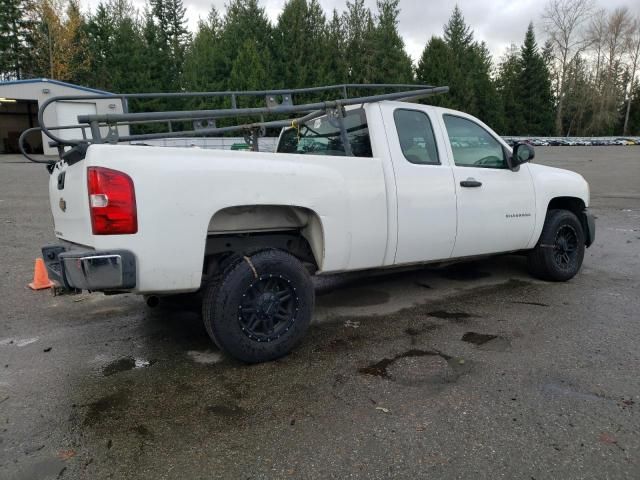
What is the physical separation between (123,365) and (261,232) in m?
1.38

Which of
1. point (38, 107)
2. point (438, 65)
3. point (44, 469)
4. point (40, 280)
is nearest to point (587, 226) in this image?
point (44, 469)

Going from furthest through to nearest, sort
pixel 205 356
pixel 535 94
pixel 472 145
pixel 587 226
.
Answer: pixel 535 94
pixel 587 226
pixel 472 145
pixel 205 356

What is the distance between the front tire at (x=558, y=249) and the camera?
5.43 metres

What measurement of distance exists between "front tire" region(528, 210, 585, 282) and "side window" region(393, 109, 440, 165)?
186 centimetres

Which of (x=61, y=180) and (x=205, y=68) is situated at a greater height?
(x=205, y=68)

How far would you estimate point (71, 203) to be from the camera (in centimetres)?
333

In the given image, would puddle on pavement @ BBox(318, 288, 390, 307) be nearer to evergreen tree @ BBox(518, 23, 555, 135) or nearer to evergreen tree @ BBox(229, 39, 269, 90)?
evergreen tree @ BBox(229, 39, 269, 90)

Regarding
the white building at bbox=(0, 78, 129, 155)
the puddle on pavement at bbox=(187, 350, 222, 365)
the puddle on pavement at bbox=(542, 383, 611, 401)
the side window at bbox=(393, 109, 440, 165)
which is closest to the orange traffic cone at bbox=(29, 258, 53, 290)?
the puddle on pavement at bbox=(187, 350, 222, 365)

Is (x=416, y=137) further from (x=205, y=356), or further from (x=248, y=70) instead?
(x=248, y=70)

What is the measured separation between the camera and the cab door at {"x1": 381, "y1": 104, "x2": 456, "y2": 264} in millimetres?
4113

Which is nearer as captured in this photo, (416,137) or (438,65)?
(416,137)

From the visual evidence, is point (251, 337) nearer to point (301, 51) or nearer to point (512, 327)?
point (512, 327)

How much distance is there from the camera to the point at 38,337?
4168mm

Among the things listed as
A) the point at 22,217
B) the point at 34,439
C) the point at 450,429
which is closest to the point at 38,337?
the point at 34,439
